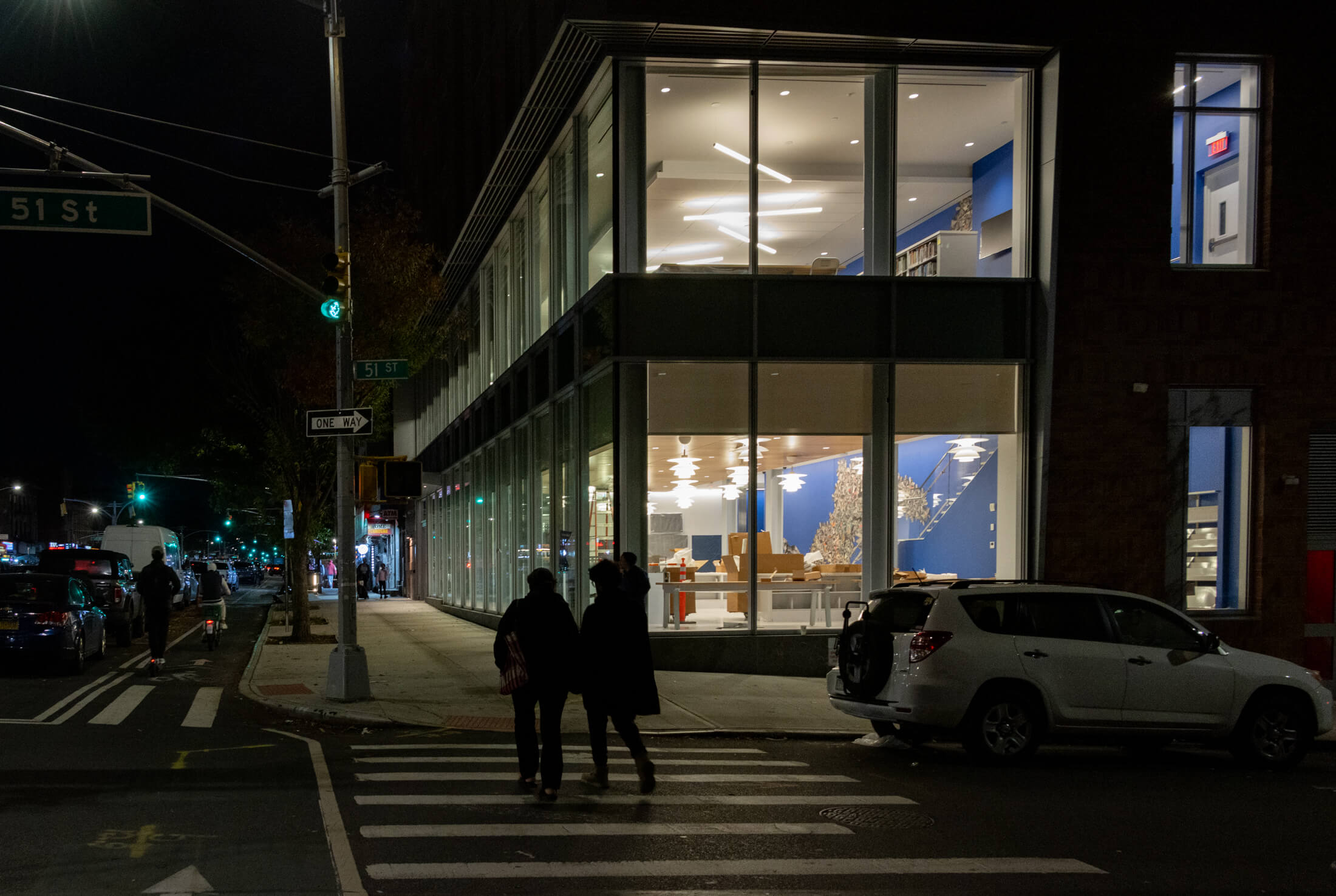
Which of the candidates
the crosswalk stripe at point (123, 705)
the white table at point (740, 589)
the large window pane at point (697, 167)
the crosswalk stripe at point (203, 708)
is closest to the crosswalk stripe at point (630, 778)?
the crosswalk stripe at point (203, 708)

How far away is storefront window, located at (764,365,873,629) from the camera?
1803 centimetres

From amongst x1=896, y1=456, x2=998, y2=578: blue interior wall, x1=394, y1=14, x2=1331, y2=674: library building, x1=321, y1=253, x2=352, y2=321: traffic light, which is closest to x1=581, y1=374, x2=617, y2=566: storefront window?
x1=394, y1=14, x2=1331, y2=674: library building

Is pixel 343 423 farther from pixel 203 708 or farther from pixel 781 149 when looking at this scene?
pixel 781 149

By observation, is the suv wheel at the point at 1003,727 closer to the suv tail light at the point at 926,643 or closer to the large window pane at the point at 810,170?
the suv tail light at the point at 926,643

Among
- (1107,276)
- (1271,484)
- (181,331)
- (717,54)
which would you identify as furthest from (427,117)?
(1271,484)

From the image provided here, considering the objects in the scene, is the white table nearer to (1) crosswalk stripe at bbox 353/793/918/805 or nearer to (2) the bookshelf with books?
(2) the bookshelf with books

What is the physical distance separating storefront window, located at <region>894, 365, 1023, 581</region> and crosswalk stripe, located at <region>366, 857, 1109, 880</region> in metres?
11.0

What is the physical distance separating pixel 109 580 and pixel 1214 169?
877 inches

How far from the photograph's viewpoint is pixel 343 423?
51.3ft

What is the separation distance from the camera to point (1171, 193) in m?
18.0

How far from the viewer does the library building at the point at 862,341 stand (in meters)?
17.8

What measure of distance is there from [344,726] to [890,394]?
921 cm

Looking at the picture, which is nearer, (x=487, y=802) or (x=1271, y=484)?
(x=487, y=802)

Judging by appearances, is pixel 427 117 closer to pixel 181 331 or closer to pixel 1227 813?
pixel 181 331
